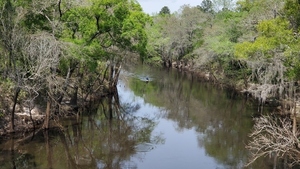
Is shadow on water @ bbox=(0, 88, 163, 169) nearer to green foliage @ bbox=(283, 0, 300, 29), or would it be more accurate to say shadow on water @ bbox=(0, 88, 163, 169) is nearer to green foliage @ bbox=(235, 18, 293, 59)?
green foliage @ bbox=(235, 18, 293, 59)

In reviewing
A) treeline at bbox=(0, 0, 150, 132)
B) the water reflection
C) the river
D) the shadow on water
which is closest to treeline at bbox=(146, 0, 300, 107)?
the water reflection

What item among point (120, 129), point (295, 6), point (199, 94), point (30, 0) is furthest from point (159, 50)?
point (295, 6)

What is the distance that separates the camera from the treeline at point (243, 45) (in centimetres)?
1666

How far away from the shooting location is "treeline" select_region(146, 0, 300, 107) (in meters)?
16.7

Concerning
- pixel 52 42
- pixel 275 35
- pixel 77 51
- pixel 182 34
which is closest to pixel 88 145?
pixel 77 51

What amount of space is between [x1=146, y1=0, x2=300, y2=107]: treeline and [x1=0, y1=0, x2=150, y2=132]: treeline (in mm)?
5890

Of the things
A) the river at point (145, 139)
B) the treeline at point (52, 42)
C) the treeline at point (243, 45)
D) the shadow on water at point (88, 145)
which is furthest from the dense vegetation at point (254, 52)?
the treeline at point (52, 42)

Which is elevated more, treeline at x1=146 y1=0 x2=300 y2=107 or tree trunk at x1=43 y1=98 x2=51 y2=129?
treeline at x1=146 y1=0 x2=300 y2=107

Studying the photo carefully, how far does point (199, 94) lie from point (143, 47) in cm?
1853

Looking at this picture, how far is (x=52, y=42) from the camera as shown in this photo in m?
19.9

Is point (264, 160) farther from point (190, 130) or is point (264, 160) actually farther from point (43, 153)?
point (43, 153)

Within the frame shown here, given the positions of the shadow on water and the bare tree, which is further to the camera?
the shadow on water

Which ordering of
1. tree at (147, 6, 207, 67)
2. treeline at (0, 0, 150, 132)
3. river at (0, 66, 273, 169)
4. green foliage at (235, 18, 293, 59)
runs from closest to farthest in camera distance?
1. green foliage at (235, 18, 293, 59)
2. river at (0, 66, 273, 169)
3. treeline at (0, 0, 150, 132)
4. tree at (147, 6, 207, 67)

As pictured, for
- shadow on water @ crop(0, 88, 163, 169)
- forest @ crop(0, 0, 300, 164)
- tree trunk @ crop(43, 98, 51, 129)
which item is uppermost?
forest @ crop(0, 0, 300, 164)
